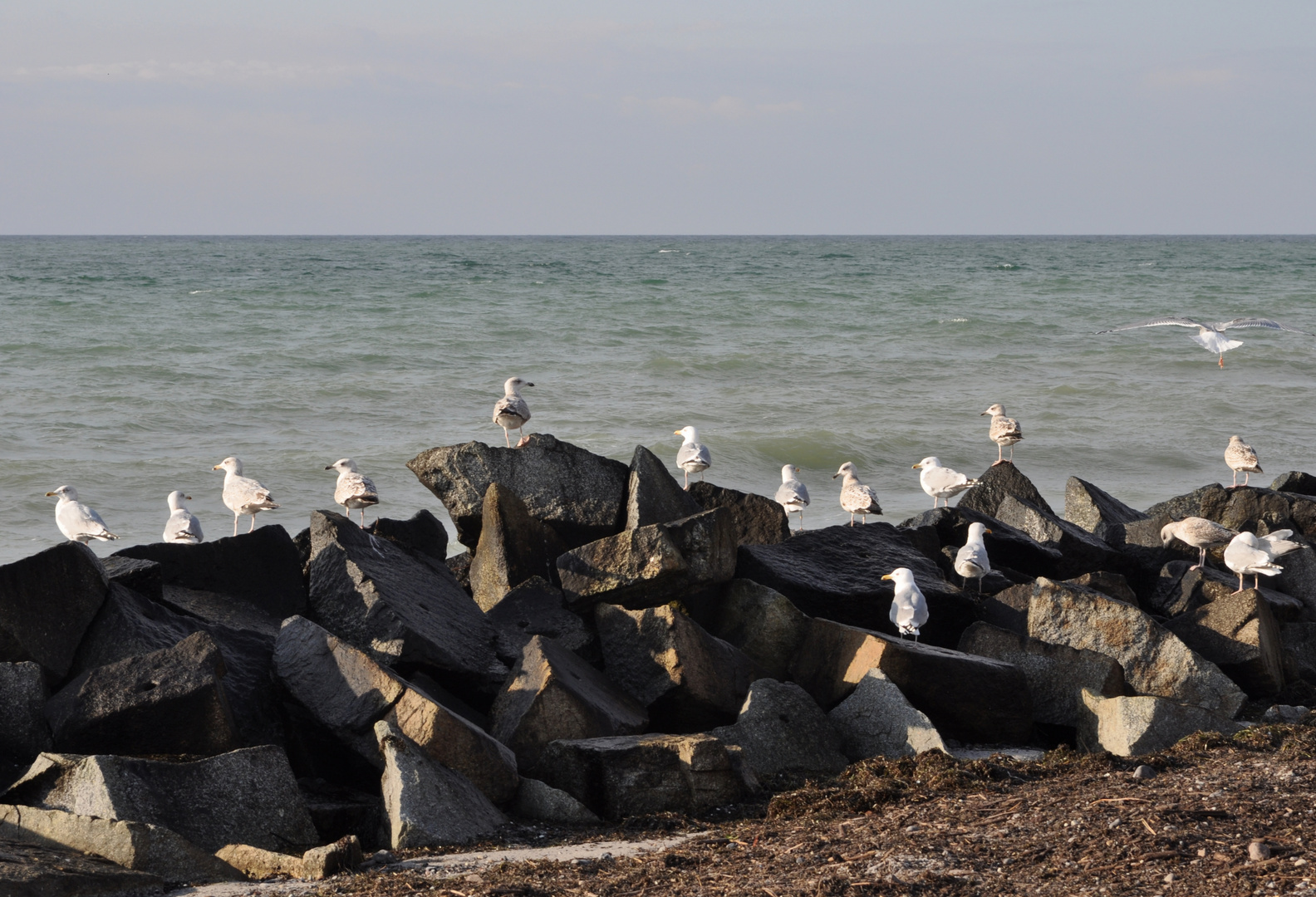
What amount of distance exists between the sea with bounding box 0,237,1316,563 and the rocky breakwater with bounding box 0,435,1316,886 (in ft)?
15.4

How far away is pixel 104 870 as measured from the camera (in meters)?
3.63

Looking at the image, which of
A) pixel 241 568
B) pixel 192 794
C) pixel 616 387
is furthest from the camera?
pixel 616 387

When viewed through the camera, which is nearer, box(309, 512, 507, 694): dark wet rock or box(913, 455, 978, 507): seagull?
box(309, 512, 507, 694): dark wet rock

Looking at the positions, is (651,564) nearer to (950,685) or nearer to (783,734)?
(783,734)

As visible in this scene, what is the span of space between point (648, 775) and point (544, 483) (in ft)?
8.53

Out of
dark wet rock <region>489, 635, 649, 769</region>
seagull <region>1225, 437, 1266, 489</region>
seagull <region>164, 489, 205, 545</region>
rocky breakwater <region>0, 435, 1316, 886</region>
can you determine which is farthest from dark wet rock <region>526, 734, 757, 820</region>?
seagull <region>1225, 437, 1266, 489</region>

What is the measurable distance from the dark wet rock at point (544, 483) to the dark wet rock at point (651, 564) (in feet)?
2.48

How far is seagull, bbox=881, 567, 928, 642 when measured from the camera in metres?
6.36

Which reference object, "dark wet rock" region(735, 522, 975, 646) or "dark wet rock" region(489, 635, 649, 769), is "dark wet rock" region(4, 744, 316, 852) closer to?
"dark wet rock" region(489, 635, 649, 769)

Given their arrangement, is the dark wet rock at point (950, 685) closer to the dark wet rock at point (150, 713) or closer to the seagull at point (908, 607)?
the seagull at point (908, 607)

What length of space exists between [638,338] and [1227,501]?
17315 millimetres

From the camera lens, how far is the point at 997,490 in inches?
359

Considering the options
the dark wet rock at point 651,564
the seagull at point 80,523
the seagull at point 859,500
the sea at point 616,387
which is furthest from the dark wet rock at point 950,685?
the sea at point 616,387

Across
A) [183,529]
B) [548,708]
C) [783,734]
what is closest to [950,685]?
[783,734]
